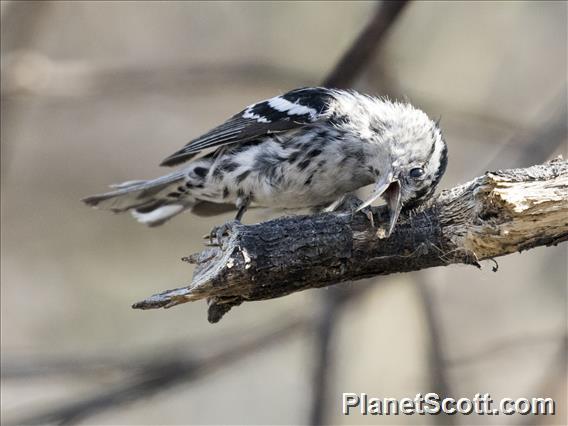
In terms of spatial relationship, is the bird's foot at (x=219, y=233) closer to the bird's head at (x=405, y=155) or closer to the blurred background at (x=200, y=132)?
the bird's head at (x=405, y=155)

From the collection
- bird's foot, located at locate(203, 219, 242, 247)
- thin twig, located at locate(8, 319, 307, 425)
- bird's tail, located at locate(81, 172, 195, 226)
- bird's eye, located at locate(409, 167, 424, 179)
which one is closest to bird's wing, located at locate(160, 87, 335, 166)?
bird's tail, located at locate(81, 172, 195, 226)

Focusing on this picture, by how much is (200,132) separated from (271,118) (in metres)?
3.95

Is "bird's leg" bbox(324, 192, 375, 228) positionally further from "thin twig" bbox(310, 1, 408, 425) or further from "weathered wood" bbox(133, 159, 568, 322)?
"thin twig" bbox(310, 1, 408, 425)

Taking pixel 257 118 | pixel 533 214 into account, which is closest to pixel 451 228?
pixel 533 214

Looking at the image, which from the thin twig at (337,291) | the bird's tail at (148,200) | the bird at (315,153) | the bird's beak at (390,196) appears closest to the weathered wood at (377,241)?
the bird's beak at (390,196)

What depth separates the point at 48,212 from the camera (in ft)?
29.2

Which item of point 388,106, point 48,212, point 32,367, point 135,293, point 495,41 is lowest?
point 32,367

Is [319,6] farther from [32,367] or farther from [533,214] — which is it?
[533,214]

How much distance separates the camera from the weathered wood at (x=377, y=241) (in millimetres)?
3568

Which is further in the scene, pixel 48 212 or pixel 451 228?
pixel 48 212

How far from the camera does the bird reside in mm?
4758

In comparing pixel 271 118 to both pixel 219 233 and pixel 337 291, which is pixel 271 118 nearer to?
pixel 219 233

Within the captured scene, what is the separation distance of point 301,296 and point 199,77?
90.7 inches

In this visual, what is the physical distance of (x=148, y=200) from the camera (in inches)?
236
